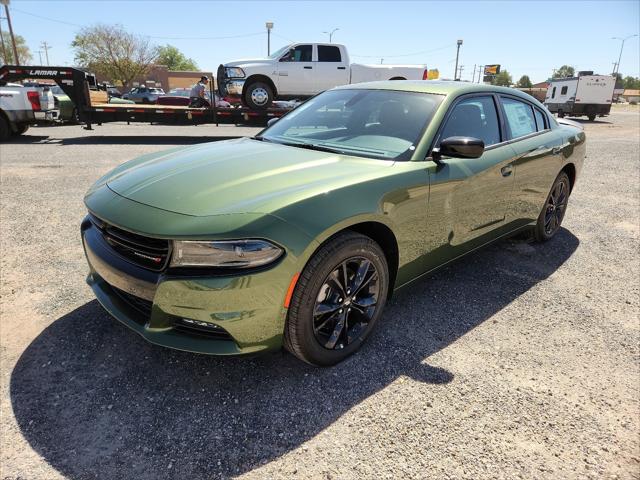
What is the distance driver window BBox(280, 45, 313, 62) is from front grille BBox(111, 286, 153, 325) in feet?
37.5

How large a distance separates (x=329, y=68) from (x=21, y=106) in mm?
8369

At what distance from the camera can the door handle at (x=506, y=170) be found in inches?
135

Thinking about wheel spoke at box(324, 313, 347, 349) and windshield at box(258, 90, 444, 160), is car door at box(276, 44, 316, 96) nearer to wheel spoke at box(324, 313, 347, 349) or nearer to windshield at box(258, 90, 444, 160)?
windshield at box(258, 90, 444, 160)

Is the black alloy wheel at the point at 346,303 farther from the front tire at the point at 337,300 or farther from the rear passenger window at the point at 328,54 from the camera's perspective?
the rear passenger window at the point at 328,54

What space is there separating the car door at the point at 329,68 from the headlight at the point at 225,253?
38.5 ft

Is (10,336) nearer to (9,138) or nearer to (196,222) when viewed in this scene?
(196,222)

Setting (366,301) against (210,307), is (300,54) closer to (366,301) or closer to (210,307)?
(366,301)

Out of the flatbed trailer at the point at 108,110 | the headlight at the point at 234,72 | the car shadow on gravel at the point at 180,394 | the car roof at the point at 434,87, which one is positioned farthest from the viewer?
the headlight at the point at 234,72

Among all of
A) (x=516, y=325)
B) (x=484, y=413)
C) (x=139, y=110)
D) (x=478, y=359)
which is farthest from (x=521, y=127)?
(x=139, y=110)

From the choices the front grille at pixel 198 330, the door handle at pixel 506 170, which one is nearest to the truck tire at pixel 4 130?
the front grille at pixel 198 330

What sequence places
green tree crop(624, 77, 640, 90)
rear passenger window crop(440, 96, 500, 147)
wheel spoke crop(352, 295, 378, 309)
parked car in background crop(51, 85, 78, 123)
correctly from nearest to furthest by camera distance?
wheel spoke crop(352, 295, 378, 309)
rear passenger window crop(440, 96, 500, 147)
parked car in background crop(51, 85, 78, 123)
green tree crop(624, 77, 640, 90)

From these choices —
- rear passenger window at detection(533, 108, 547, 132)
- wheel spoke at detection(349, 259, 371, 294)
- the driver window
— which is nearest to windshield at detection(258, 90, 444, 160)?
wheel spoke at detection(349, 259, 371, 294)

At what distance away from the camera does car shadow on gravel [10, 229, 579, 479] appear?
1941 mm

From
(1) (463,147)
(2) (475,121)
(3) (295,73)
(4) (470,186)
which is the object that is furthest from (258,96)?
(1) (463,147)
